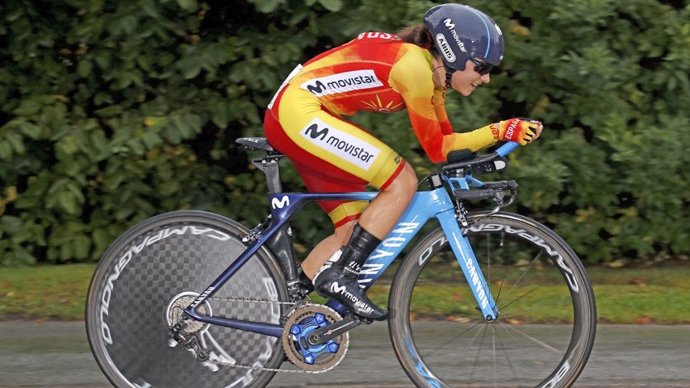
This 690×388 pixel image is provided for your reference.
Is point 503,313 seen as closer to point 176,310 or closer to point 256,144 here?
point 256,144

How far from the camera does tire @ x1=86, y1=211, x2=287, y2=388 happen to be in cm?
509

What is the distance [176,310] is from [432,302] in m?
1.42

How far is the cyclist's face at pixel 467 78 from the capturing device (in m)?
4.94

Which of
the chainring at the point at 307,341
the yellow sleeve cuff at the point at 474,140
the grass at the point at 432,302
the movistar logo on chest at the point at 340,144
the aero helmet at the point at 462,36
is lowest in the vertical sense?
the grass at the point at 432,302

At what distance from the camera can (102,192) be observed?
8.47 metres

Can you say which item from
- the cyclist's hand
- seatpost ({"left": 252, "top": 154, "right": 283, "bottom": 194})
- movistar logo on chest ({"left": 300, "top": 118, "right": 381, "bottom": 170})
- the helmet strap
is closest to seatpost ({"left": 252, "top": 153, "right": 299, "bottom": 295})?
seatpost ({"left": 252, "top": 154, "right": 283, "bottom": 194})

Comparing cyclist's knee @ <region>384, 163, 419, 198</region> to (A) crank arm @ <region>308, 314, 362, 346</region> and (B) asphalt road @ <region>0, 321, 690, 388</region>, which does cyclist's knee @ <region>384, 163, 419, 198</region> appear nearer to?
(A) crank arm @ <region>308, 314, 362, 346</region>

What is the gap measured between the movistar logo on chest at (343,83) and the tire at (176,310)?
0.65 m

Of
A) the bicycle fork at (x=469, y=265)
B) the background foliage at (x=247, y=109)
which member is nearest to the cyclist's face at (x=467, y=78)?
the bicycle fork at (x=469, y=265)

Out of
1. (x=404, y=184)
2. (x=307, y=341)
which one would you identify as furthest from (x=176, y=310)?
(x=404, y=184)

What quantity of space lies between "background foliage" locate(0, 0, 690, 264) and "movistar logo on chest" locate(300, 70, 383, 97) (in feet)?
8.06

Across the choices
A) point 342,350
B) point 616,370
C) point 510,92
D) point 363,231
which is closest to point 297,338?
point 342,350

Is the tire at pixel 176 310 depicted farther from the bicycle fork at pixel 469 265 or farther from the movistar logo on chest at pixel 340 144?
the bicycle fork at pixel 469 265

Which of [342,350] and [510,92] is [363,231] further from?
[510,92]
